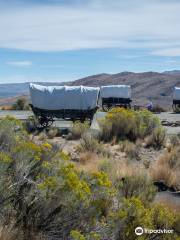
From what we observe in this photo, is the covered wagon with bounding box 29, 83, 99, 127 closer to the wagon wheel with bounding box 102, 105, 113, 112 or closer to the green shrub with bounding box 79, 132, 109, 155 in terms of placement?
the green shrub with bounding box 79, 132, 109, 155

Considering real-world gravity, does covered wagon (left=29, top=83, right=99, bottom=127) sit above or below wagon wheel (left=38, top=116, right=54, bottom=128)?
above

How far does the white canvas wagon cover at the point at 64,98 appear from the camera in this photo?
97.9ft

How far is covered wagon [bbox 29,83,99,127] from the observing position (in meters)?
29.8

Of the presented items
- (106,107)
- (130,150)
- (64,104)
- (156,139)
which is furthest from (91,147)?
(106,107)

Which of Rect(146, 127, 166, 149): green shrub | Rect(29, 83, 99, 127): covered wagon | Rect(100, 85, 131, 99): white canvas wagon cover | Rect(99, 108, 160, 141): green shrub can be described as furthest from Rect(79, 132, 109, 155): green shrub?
Rect(100, 85, 131, 99): white canvas wagon cover

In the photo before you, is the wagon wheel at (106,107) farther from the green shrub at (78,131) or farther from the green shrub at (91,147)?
the green shrub at (91,147)

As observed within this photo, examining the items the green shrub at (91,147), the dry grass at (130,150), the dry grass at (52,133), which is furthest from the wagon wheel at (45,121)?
the green shrub at (91,147)

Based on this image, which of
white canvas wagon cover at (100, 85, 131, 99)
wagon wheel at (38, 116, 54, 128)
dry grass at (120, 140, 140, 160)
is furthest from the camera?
white canvas wagon cover at (100, 85, 131, 99)

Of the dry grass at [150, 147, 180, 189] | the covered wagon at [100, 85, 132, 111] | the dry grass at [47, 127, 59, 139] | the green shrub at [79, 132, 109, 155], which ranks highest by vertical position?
the dry grass at [150, 147, 180, 189]

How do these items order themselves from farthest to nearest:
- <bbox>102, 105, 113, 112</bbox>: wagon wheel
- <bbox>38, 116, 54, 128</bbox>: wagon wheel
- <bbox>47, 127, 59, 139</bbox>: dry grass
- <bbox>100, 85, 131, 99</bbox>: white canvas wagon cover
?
<bbox>100, 85, 131, 99</bbox>: white canvas wagon cover < <bbox>102, 105, 113, 112</bbox>: wagon wheel < <bbox>38, 116, 54, 128</bbox>: wagon wheel < <bbox>47, 127, 59, 139</bbox>: dry grass

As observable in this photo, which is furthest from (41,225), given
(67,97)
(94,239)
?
(67,97)

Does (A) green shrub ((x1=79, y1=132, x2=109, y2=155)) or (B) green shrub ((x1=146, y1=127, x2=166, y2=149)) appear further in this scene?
(B) green shrub ((x1=146, y1=127, x2=166, y2=149))

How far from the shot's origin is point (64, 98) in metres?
30.1

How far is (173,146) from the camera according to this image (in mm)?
20047
